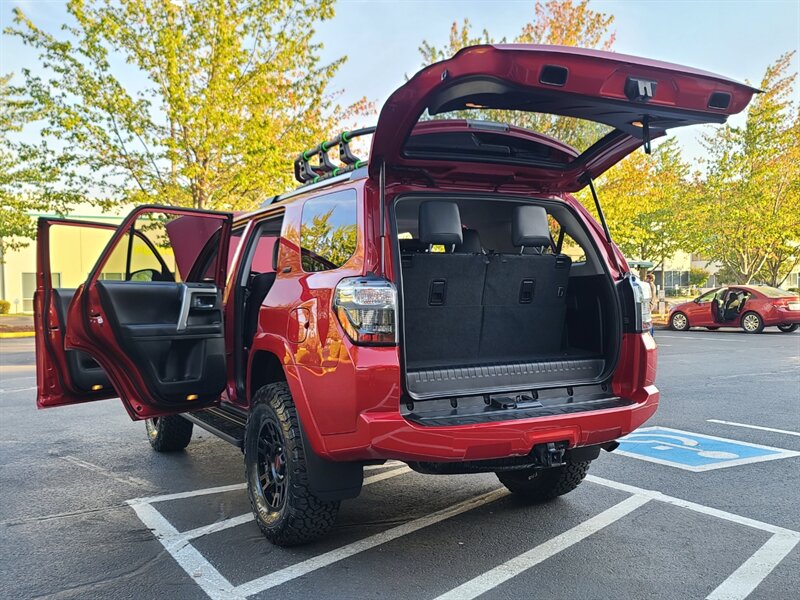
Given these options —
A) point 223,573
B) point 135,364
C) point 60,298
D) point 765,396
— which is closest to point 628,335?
point 223,573

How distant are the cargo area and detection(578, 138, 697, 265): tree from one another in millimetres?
13410

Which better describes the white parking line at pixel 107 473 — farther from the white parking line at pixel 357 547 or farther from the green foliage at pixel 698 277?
the green foliage at pixel 698 277

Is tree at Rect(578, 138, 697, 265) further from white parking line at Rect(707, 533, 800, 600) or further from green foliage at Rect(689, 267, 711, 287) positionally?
green foliage at Rect(689, 267, 711, 287)

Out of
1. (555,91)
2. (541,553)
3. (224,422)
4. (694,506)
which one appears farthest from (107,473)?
(555,91)

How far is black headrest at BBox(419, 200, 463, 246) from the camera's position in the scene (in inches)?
148

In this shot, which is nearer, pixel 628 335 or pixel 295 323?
pixel 295 323

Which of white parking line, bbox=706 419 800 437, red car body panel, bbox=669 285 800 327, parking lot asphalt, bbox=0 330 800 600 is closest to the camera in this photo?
parking lot asphalt, bbox=0 330 800 600

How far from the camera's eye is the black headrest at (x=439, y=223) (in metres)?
3.76

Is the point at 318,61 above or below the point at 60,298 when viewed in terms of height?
above

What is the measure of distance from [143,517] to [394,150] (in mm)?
2809

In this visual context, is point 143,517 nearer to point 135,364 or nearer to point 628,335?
point 135,364

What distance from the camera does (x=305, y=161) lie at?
207 inches

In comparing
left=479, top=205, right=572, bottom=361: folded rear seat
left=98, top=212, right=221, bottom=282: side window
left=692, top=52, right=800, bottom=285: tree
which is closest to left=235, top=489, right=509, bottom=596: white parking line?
left=479, top=205, right=572, bottom=361: folded rear seat

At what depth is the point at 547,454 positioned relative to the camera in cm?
331
